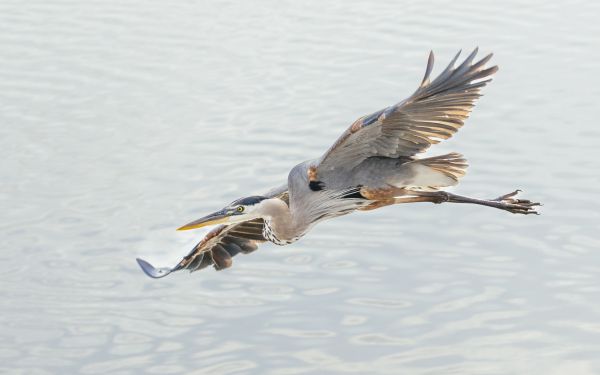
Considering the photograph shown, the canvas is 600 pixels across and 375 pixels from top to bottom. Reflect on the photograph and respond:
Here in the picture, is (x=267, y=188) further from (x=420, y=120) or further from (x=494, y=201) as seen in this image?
(x=420, y=120)

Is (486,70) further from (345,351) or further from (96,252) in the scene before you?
(96,252)

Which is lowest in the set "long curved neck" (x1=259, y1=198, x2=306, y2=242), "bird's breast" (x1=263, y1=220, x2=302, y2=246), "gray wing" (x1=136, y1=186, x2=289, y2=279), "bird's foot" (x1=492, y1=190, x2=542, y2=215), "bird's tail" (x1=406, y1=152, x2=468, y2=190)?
"gray wing" (x1=136, y1=186, x2=289, y2=279)

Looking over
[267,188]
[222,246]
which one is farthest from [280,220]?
[267,188]

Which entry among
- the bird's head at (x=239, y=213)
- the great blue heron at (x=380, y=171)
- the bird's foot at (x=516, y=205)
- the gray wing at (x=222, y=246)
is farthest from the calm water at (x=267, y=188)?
the bird's foot at (x=516, y=205)

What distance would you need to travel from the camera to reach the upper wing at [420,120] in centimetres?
700

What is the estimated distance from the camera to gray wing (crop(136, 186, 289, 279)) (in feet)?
28.9

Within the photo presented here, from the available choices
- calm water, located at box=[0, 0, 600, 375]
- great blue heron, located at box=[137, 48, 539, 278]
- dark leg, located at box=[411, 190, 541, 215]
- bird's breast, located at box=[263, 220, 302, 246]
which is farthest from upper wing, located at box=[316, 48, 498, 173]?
calm water, located at box=[0, 0, 600, 375]

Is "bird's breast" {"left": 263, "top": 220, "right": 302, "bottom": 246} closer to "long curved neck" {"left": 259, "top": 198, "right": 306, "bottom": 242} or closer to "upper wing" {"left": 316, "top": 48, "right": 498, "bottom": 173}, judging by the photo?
"long curved neck" {"left": 259, "top": 198, "right": 306, "bottom": 242}

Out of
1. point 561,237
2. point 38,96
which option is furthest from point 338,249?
point 38,96

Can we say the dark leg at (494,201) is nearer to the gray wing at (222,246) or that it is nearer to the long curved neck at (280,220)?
the long curved neck at (280,220)

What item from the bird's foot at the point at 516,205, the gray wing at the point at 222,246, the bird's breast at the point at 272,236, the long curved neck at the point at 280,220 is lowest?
the gray wing at the point at 222,246

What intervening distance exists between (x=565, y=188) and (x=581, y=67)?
317 centimetres

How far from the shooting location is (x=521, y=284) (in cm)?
1105

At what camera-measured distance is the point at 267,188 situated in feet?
39.8
